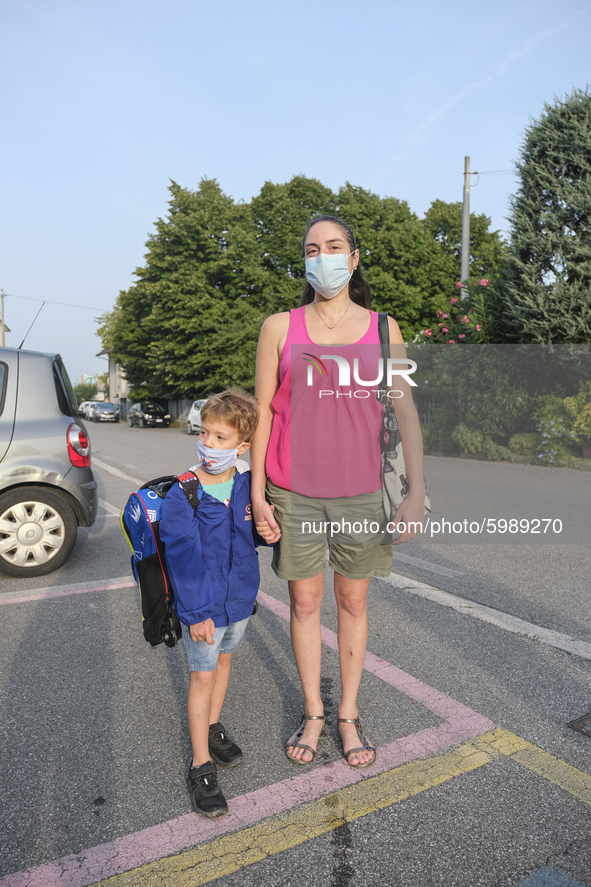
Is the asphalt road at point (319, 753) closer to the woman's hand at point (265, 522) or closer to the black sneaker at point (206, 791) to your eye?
the black sneaker at point (206, 791)

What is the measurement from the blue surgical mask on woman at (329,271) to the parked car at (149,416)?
36121 mm

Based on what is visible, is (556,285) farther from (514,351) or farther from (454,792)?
(454,792)

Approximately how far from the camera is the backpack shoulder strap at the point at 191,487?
2.26 metres

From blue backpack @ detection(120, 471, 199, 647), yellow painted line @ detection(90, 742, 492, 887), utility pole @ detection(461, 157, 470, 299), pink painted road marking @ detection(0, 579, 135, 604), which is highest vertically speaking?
utility pole @ detection(461, 157, 470, 299)

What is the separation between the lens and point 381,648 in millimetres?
3648

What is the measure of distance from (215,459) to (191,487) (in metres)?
0.13

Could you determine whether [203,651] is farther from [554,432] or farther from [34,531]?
[554,432]

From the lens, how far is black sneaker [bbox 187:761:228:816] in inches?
87.4

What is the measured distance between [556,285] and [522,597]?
10.7m

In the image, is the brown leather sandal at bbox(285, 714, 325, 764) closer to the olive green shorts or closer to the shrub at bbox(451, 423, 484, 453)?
the olive green shorts

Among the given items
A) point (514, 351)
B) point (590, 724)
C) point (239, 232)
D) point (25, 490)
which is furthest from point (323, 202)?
point (590, 724)

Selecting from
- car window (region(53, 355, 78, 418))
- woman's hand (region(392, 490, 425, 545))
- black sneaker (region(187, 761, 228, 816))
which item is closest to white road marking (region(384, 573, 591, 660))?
woman's hand (region(392, 490, 425, 545))

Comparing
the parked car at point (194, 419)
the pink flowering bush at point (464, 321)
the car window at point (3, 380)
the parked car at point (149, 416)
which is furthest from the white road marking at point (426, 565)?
the parked car at point (149, 416)

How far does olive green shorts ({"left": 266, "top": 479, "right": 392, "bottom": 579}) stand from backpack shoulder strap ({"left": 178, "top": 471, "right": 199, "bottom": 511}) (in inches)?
14.0
